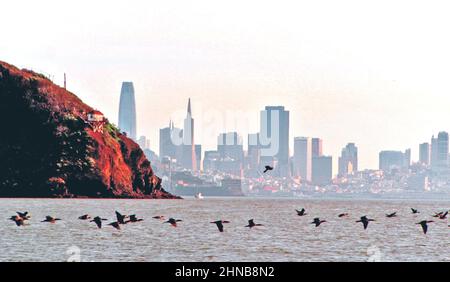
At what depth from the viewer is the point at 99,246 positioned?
6556 cm

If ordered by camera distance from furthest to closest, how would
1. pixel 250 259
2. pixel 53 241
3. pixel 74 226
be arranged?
pixel 74 226
pixel 53 241
pixel 250 259

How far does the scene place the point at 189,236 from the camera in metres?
79.4

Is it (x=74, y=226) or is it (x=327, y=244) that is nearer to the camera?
(x=327, y=244)
